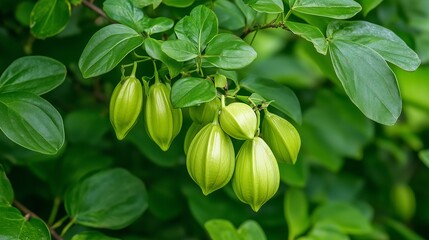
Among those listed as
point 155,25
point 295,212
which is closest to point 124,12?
point 155,25

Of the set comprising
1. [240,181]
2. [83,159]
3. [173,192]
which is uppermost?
[240,181]

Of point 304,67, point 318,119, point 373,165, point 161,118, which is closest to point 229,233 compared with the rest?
point 161,118

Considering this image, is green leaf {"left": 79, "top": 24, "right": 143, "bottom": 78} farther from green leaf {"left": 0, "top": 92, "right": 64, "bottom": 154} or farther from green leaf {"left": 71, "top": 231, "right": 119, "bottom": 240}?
green leaf {"left": 71, "top": 231, "right": 119, "bottom": 240}

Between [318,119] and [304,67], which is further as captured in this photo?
[304,67]

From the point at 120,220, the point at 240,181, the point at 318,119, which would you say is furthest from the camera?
the point at 318,119

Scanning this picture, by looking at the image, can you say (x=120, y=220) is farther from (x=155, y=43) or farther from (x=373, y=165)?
(x=373, y=165)

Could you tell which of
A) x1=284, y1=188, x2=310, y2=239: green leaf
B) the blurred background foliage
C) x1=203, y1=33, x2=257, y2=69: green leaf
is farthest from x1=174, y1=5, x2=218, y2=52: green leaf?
x1=284, y1=188, x2=310, y2=239: green leaf

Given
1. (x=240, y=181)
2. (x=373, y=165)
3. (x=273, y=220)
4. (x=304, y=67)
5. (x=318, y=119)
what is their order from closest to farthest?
(x=240, y=181)
(x=273, y=220)
(x=318, y=119)
(x=373, y=165)
(x=304, y=67)

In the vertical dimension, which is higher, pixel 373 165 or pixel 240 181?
pixel 240 181
